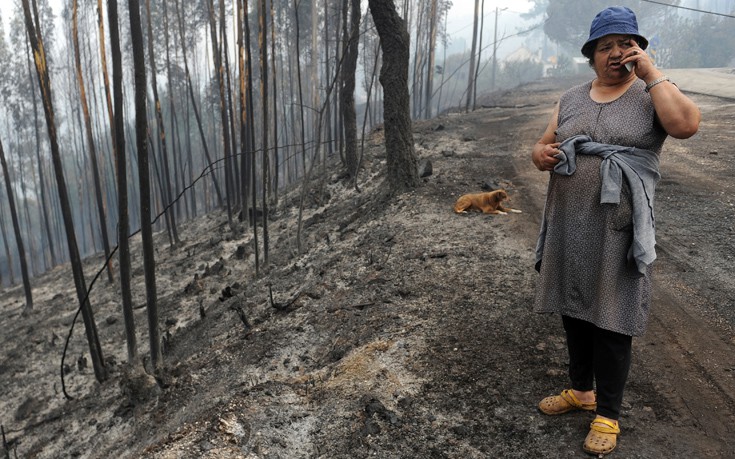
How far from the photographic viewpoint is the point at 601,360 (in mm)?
1896

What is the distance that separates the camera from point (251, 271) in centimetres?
810

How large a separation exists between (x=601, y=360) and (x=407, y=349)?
142 centimetres

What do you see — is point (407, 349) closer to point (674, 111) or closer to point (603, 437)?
point (603, 437)

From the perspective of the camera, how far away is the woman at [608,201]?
1.76m

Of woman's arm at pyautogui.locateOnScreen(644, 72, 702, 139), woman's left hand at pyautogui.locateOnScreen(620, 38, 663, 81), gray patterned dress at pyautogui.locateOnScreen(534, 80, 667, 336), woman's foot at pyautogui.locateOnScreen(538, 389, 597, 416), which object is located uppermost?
woman's left hand at pyautogui.locateOnScreen(620, 38, 663, 81)

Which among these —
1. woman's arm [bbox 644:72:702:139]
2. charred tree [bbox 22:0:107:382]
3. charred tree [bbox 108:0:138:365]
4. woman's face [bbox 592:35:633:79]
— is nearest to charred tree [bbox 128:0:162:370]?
charred tree [bbox 108:0:138:365]

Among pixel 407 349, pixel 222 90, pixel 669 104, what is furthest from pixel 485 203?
pixel 222 90

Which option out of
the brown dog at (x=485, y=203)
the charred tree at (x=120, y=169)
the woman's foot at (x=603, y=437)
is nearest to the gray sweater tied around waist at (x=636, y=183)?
the woman's foot at (x=603, y=437)

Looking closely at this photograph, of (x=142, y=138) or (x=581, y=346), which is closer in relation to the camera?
(x=581, y=346)

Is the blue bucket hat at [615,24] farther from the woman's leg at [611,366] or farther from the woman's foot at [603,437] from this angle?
the woman's foot at [603,437]

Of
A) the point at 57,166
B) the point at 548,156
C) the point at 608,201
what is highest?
the point at 548,156

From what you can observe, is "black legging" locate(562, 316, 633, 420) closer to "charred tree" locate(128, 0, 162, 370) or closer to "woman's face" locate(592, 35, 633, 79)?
"woman's face" locate(592, 35, 633, 79)

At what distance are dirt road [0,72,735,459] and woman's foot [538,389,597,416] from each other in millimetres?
46

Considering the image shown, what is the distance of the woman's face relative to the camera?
5.84 feet
